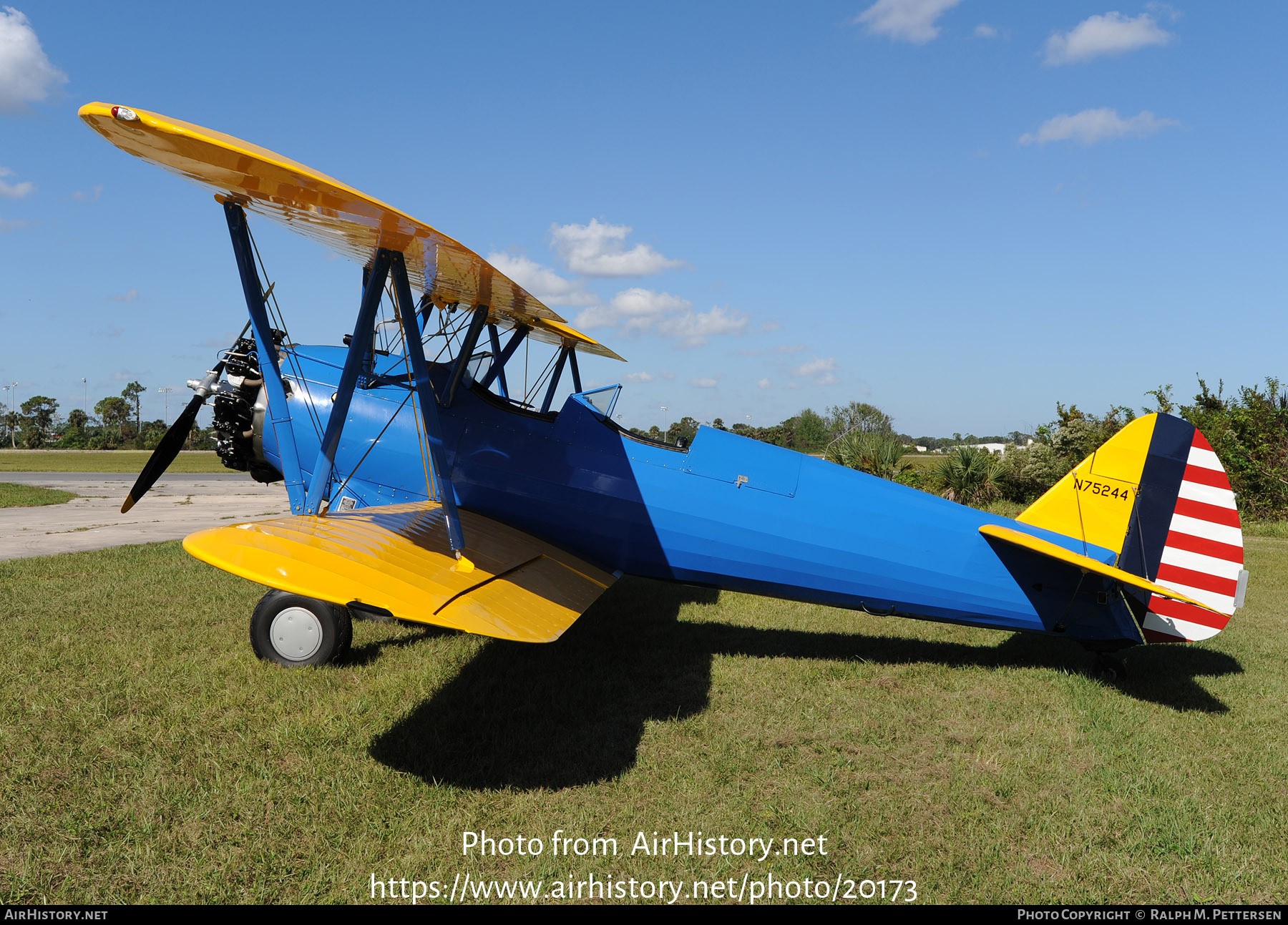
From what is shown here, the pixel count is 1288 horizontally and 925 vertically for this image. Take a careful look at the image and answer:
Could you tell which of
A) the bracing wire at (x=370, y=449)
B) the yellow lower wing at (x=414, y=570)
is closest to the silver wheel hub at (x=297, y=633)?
the yellow lower wing at (x=414, y=570)

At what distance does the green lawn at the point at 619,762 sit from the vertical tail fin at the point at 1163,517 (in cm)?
68

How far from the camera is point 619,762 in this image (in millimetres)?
3586

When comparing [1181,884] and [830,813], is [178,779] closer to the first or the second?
[830,813]

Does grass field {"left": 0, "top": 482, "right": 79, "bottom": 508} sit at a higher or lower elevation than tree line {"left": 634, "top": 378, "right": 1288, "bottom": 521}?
lower

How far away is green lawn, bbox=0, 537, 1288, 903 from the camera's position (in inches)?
108

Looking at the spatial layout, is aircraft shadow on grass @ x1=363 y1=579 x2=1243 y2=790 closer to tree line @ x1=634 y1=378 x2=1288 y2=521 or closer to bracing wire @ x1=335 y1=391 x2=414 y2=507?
bracing wire @ x1=335 y1=391 x2=414 y2=507

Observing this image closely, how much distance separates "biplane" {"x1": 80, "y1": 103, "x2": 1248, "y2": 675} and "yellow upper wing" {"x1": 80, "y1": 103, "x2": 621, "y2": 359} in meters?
0.03

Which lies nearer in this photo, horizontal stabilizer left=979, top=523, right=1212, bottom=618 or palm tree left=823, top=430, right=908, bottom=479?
horizontal stabilizer left=979, top=523, right=1212, bottom=618

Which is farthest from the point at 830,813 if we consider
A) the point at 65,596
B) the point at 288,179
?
the point at 65,596

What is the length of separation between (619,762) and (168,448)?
4.90 meters

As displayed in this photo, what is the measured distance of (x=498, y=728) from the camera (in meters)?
3.88

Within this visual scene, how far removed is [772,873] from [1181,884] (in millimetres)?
1593

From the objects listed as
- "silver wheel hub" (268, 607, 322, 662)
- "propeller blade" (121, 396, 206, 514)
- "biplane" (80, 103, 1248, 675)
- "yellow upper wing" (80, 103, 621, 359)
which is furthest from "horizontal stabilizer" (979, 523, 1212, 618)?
"propeller blade" (121, 396, 206, 514)

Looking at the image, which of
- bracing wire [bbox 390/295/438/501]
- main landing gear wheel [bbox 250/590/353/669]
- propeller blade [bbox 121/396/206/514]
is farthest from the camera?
propeller blade [bbox 121/396/206/514]
